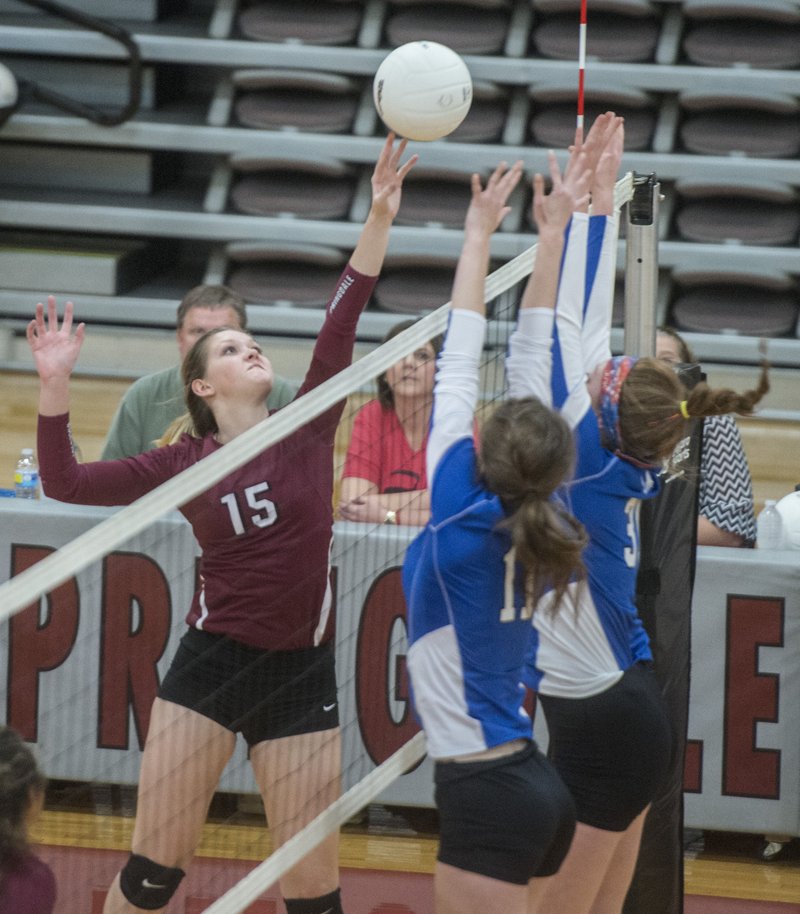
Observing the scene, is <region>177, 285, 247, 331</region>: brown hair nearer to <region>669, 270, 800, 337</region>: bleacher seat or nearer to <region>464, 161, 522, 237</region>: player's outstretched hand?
<region>464, 161, 522, 237</region>: player's outstretched hand

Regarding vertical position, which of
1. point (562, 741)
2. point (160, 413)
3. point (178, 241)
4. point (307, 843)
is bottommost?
point (307, 843)

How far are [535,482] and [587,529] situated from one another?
1.60 feet

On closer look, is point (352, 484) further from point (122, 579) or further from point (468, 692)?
point (468, 692)

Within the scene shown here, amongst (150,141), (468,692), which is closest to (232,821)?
(468,692)

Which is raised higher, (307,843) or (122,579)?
(122,579)

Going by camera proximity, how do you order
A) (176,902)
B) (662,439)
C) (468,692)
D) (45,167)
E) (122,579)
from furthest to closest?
(45,167) < (122,579) < (176,902) < (662,439) < (468,692)

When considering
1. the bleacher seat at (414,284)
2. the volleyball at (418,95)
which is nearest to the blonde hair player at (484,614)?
the volleyball at (418,95)

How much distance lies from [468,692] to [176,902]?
166 cm

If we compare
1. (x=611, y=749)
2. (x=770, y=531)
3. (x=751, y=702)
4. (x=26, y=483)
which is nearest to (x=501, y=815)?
(x=611, y=749)

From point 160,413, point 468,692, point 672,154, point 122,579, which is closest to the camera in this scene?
point 468,692

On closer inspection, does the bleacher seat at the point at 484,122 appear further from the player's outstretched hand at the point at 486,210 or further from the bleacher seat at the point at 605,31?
the player's outstretched hand at the point at 486,210

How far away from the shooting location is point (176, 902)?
3.84 m

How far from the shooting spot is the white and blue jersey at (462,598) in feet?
8.27

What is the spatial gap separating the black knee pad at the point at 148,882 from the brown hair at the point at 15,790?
726 mm
